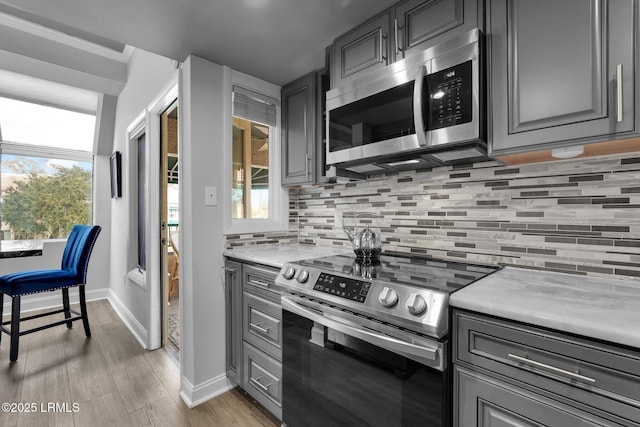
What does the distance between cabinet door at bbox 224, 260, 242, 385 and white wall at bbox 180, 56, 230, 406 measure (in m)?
0.05

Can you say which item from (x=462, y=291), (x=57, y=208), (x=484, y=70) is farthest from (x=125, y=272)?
(x=484, y=70)

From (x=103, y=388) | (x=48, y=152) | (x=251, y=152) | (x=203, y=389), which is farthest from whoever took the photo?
(x=48, y=152)

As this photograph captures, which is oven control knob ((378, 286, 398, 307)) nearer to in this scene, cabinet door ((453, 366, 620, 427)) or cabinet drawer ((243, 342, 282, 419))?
cabinet door ((453, 366, 620, 427))

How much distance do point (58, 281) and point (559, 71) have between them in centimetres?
392

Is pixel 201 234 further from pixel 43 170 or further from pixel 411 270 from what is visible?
pixel 43 170

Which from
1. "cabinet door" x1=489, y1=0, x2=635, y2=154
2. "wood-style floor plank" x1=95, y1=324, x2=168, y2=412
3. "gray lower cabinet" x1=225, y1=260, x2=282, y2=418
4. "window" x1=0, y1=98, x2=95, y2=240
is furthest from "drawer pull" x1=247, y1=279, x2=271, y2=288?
"window" x1=0, y1=98, x2=95, y2=240

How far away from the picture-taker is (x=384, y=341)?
1085mm

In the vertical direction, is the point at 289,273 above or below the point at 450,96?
below

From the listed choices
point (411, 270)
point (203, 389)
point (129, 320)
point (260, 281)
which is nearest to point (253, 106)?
point (260, 281)

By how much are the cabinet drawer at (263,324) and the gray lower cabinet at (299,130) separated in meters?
0.90

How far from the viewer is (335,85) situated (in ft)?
5.67

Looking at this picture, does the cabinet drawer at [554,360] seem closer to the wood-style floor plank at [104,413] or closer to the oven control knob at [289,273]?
the oven control knob at [289,273]

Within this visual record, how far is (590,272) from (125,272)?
4029 millimetres

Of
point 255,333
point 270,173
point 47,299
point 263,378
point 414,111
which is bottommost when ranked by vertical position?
point 47,299
